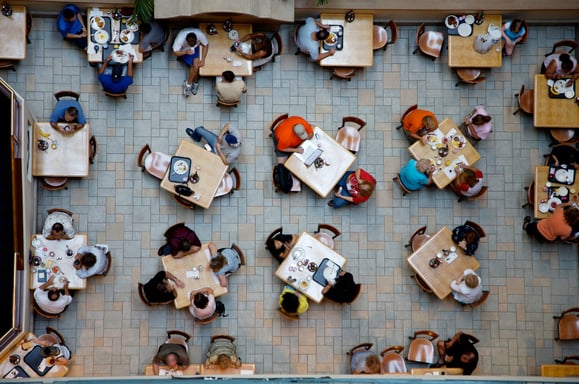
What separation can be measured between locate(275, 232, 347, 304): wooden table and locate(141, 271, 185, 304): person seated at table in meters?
1.76

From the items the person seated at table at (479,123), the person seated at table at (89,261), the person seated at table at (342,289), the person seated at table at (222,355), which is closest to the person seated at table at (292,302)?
the person seated at table at (342,289)

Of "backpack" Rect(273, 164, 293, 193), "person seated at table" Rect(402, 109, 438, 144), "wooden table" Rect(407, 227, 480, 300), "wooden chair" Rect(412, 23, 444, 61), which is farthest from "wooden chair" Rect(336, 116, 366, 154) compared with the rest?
"wooden table" Rect(407, 227, 480, 300)

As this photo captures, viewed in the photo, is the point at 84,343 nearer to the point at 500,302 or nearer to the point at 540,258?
the point at 500,302

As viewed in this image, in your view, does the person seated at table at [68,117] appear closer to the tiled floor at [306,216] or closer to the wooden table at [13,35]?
the tiled floor at [306,216]

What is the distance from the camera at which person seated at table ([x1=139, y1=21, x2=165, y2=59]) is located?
12.5m

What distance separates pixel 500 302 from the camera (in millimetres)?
13141

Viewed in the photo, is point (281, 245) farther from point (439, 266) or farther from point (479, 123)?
point (479, 123)

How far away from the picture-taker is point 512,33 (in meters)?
12.9

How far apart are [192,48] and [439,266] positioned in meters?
5.78

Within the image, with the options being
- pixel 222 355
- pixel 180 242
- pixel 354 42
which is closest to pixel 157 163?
pixel 180 242

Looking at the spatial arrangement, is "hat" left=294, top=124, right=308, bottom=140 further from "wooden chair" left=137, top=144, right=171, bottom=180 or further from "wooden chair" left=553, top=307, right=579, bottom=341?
"wooden chair" left=553, top=307, right=579, bottom=341

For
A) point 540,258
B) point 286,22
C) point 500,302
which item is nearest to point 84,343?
point 286,22

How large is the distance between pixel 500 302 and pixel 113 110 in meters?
7.93

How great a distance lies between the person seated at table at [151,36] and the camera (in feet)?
40.9
